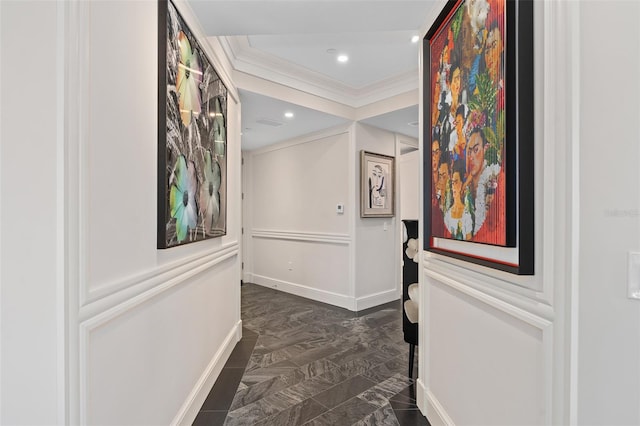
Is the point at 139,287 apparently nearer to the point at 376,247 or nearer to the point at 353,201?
the point at 353,201

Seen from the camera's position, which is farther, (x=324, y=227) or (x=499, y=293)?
(x=324, y=227)

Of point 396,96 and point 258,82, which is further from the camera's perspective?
point 396,96

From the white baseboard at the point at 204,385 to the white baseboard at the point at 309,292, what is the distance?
1.70 meters

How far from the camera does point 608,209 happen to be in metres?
0.85

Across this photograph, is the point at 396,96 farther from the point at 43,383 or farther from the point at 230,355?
the point at 43,383

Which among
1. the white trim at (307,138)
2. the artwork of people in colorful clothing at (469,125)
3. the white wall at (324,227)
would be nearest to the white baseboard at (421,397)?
the artwork of people in colorful clothing at (469,125)

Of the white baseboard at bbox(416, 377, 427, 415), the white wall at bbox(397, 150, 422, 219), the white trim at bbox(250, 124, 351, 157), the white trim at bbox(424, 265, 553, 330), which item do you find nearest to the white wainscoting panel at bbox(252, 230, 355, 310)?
the white trim at bbox(250, 124, 351, 157)

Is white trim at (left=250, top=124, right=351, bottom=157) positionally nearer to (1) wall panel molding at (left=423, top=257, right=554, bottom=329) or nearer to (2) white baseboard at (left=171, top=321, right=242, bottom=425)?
(2) white baseboard at (left=171, top=321, right=242, bottom=425)

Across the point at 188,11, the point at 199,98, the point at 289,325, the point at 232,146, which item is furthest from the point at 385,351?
the point at 188,11

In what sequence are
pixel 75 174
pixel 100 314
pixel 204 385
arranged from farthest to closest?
pixel 204 385 < pixel 100 314 < pixel 75 174

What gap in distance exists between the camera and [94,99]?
1.06 m

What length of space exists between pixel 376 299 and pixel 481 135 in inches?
139

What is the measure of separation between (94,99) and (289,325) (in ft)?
10.4

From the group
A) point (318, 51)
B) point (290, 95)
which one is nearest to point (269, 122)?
point (290, 95)
